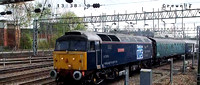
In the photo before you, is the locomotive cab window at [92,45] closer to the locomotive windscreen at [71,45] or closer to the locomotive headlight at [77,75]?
the locomotive windscreen at [71,45]

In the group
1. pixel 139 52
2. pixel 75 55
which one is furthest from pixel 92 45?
pixel 139 52

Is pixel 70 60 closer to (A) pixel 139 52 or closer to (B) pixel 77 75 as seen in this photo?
(B) pixel 77 75

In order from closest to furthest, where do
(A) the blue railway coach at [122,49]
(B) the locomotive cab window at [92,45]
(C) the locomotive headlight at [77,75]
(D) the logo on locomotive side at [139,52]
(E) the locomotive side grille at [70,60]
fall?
(C) the locomotive headlight at [77,75] → (E) the locomotive side grille at [70,60] → (B) the locomotive cab window at [92,45] → (A) the blue railway coach at [122,49] → (D) the logo on locomotive side at [139,52]

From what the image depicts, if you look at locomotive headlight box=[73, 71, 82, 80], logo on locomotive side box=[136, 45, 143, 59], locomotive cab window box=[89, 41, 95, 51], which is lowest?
locomotive headlight box=[73, 71, 82, 80]

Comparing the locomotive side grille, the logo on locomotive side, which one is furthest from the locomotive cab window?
the logo on locomotive side

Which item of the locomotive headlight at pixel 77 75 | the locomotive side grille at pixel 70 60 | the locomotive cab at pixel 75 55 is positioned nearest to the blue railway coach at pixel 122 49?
the locomotive cab at pixel 75 55

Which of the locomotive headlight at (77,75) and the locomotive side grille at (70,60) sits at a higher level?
the locomotive side grille at (70,60)

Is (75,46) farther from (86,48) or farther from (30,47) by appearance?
(30,47)

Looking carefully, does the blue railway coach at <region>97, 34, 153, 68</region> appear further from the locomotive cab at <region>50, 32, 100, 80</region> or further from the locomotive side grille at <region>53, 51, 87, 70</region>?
the locomotive side grille at <region>53, 51, 87, 70</region>

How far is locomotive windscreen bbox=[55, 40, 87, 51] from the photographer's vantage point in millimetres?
13242

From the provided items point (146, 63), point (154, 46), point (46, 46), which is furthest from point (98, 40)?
point (46, 46)

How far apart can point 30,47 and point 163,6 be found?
35.6 metres

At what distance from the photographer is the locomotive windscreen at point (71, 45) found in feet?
43.4

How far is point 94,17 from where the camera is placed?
39688mm
